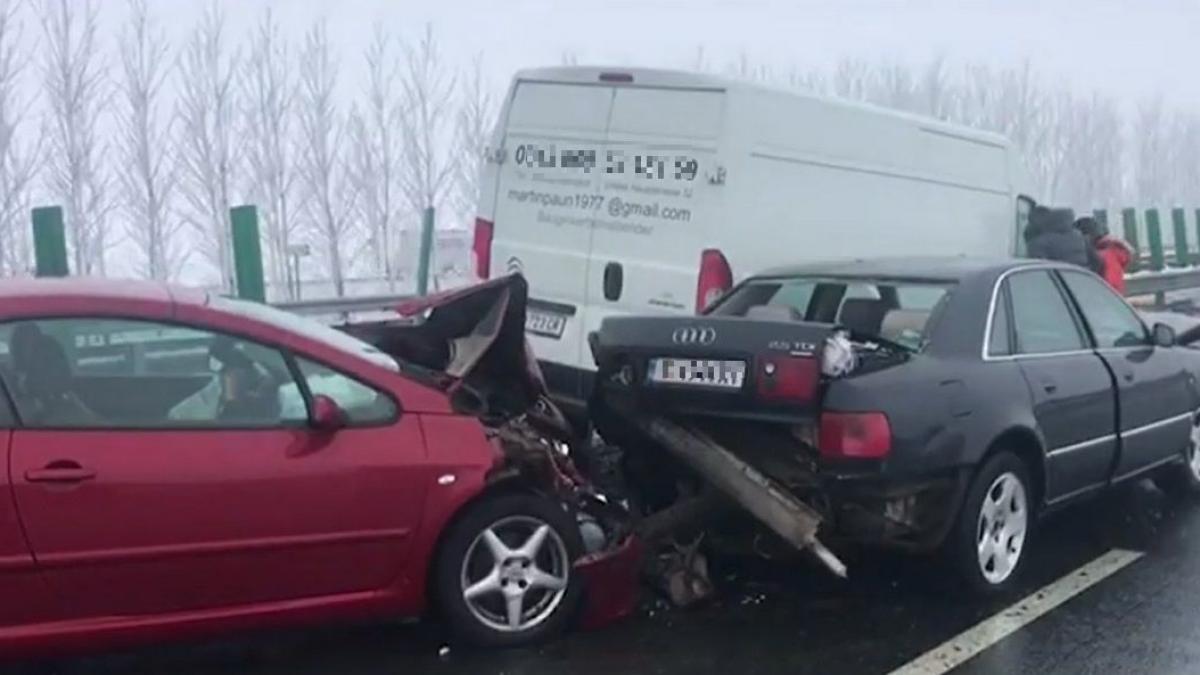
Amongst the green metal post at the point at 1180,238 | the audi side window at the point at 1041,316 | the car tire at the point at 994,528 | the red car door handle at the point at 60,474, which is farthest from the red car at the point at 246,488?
the green metal post at the point at 1180,238

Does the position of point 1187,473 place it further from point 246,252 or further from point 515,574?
point 246,252

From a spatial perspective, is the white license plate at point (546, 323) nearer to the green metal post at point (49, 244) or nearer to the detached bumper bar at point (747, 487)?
the detached bumper bar at point (747, 487)

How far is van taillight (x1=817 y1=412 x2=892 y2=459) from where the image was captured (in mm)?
5125

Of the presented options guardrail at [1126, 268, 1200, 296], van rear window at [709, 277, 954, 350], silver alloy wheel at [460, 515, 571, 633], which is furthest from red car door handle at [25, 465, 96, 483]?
guardrail at [1126, 268, 1200, 296]

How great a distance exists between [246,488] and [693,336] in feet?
6.29

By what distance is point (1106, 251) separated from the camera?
12078 millimetres

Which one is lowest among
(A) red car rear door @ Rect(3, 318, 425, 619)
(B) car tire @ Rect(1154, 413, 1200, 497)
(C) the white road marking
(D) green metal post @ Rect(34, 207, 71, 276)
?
(C) the white road marking

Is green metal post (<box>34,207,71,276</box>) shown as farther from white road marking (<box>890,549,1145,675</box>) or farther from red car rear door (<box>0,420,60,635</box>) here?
white road marking (<box>890,549,1145,675</box>)

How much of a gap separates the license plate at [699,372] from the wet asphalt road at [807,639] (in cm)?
94

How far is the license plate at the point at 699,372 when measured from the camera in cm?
536

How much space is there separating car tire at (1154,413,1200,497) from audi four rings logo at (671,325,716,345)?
3342 millimetres

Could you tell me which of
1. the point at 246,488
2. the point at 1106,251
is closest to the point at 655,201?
the point at 246,488

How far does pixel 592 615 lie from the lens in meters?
5.22

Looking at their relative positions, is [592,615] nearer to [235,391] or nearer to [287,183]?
[235,391]
